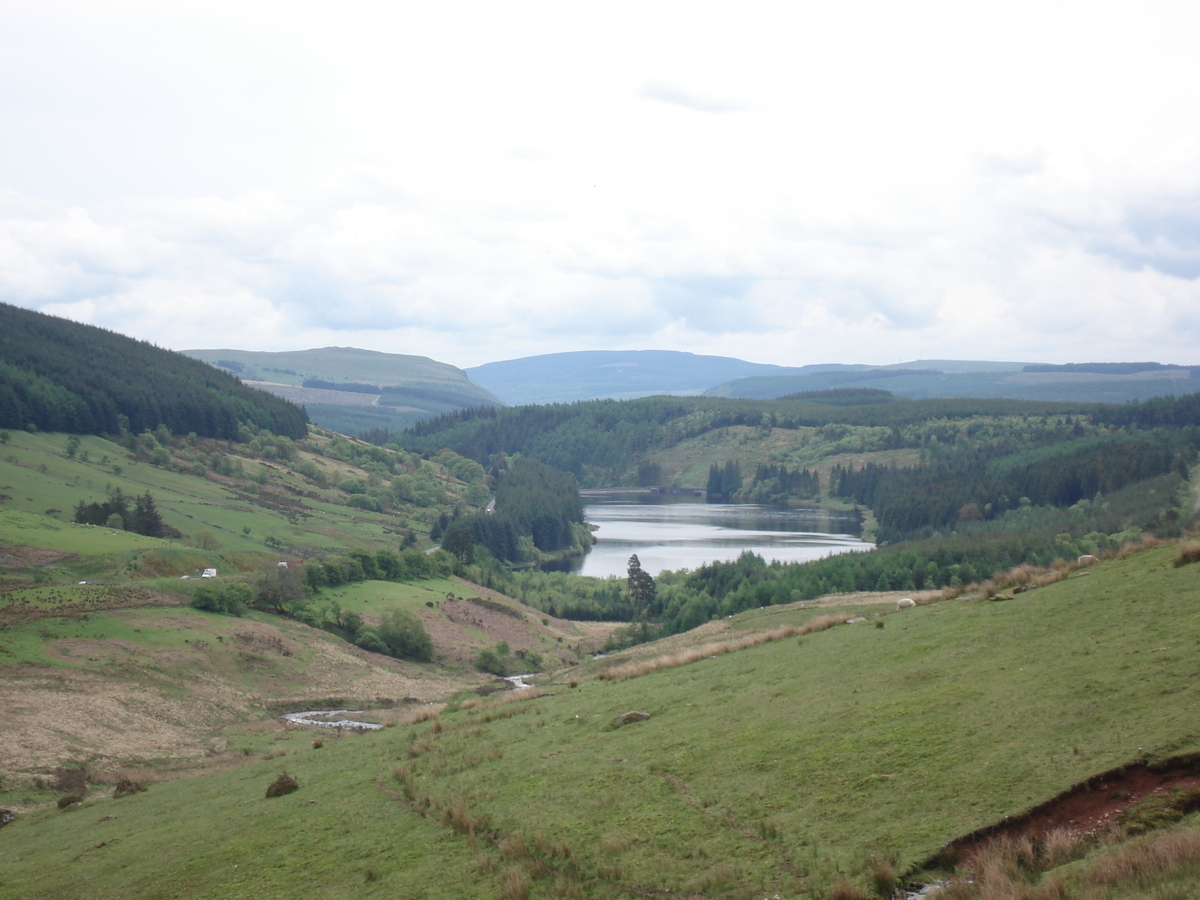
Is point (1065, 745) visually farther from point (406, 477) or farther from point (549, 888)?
point (406, 477)

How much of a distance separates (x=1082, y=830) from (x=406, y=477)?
16795 cm

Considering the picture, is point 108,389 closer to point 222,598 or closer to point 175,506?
point 175,506

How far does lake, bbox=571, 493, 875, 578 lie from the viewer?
406 feet

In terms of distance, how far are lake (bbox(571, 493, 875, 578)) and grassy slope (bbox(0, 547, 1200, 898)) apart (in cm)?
8357

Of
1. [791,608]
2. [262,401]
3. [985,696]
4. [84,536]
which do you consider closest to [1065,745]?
[985,696]

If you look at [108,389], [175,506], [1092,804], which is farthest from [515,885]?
[108,389]

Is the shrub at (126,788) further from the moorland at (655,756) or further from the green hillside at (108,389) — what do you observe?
the green hillside at (108,389)

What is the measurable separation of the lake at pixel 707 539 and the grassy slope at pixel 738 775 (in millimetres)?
83571

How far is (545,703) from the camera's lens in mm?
22953

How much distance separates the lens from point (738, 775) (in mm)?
13648

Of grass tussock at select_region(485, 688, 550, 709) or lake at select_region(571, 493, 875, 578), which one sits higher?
grass tussock at select_region(485, 688, 550, 709)

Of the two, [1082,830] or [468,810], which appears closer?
[1082,830]

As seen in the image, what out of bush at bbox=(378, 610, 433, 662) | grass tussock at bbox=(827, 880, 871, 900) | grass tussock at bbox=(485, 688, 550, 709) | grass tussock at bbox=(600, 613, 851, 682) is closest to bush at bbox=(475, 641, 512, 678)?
bush at bbox=(378, 610, 433, 662)

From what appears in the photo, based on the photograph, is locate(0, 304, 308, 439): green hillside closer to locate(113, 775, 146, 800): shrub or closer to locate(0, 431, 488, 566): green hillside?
locate(0, 431, 488, 566): green hillside
